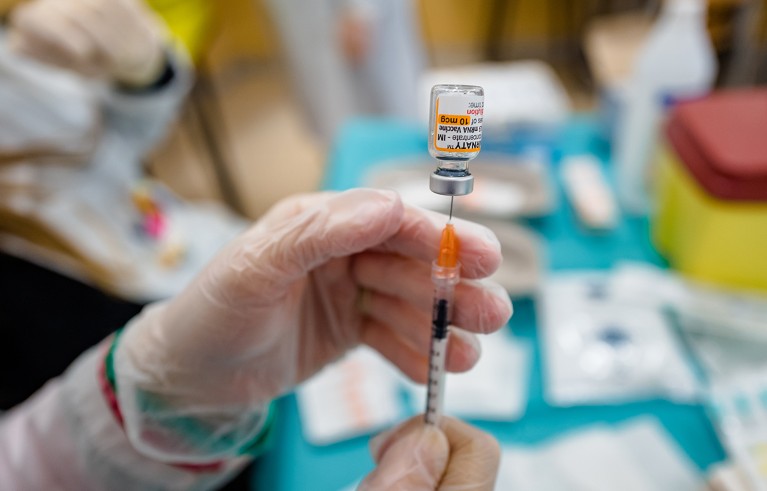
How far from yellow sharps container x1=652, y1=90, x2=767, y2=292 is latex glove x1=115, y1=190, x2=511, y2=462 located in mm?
430

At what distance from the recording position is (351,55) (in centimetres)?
178

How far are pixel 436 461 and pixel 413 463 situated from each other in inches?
0.9

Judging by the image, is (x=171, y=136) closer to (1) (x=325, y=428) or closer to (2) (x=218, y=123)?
(2) (x=218, y=123)

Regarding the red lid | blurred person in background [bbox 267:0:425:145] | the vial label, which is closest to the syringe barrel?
the vial label

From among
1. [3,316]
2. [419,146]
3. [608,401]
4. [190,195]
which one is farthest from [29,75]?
[190,195]

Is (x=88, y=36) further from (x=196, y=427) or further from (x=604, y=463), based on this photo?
(x=604, y=463)

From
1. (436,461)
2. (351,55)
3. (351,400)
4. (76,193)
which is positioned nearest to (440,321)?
(436,461)

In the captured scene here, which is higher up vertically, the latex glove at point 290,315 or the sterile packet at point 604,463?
the latex glove at point 290,315

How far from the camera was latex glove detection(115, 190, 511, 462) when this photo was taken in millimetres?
452

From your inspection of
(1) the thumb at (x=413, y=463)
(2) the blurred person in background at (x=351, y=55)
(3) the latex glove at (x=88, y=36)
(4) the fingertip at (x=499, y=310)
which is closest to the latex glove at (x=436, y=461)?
(1) the thumb at (x=413, y=463)

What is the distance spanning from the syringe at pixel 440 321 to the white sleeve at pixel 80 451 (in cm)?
29

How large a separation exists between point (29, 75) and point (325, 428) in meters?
0.89

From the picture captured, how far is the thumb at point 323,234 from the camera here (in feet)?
1.44

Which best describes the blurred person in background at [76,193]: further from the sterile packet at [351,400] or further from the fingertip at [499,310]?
the fingertip at [499,310]
